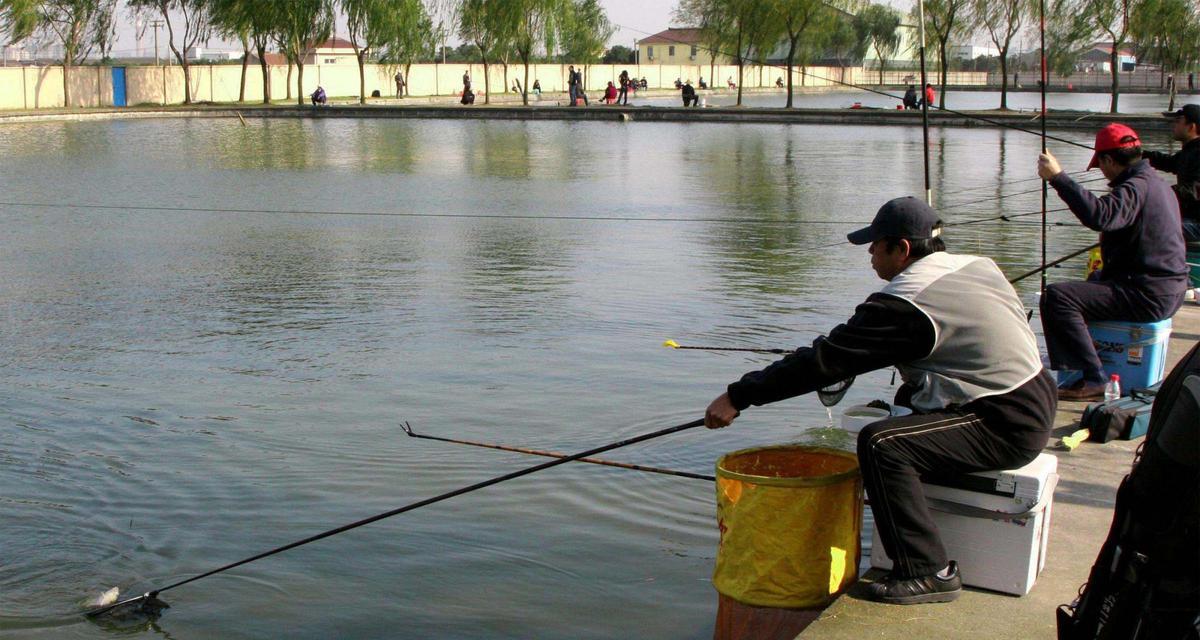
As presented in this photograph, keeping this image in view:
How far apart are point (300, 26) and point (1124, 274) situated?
186 ft

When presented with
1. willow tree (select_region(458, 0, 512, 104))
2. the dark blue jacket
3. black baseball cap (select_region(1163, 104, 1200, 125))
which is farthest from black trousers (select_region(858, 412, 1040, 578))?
willow tree (select_region(458, 0, 512, 104))

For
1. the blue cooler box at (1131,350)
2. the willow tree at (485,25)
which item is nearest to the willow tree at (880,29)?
the willow tree at (485,25)

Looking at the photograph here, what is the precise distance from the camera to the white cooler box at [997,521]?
4.05 m

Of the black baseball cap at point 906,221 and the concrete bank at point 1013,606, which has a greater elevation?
the black baseball cap at point 906,221

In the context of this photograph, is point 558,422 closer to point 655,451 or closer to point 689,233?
point 655,451

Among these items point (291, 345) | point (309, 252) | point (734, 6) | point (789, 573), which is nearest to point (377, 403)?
point (291, 345)

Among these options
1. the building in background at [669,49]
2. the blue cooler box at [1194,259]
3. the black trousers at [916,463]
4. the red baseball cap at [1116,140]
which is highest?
the building in background at [669,49]

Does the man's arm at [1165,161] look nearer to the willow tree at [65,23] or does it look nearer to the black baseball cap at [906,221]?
the black baseball cap at [906,221]

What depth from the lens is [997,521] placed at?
4105 millimetres

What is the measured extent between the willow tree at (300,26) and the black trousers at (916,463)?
185 ft

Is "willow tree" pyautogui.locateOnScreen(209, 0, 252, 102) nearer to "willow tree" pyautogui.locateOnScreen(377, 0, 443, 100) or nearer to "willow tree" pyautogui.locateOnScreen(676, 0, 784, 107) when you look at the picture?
"willow tree" pyautogui.locateOnScreen(377, 0, 443, 100)

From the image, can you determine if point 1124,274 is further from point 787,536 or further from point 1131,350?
point 787,536

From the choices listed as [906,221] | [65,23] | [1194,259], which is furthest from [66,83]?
[906,221]

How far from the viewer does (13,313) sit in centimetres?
1048
